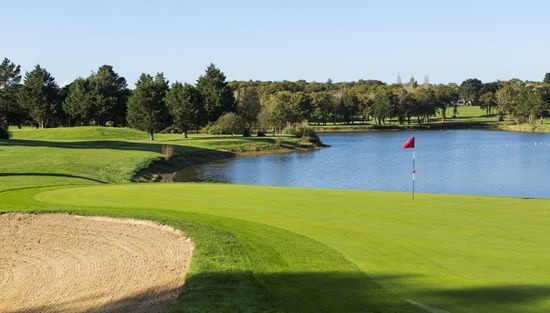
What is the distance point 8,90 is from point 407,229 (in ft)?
396

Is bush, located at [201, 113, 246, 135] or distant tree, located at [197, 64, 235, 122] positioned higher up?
distant tree, located at [197, 64, 235, 122]

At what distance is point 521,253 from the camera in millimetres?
13273

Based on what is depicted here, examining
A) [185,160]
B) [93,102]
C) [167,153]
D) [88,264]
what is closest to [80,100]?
[93,102]

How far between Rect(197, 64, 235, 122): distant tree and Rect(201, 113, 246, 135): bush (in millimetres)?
2492

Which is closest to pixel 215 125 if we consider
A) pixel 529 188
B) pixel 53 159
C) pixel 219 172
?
pixel 219 172

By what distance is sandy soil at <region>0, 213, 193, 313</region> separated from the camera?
12.7 metres

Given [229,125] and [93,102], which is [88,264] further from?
[93,102]

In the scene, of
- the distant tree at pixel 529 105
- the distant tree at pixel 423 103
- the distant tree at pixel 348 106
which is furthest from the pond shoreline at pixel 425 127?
the distant tree at pixel 348 106

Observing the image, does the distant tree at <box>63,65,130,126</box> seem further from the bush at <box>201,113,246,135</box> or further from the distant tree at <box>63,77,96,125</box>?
the bush at <box>201,113,246,135</box>

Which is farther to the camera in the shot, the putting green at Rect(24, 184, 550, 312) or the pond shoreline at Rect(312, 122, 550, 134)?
the pond shoreline at Rect(312, 122, 550, 134)

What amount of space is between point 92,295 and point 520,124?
552 ft

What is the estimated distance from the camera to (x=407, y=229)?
16.2 meters

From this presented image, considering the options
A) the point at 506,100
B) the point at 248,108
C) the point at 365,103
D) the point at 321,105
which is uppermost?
the point at 506,100

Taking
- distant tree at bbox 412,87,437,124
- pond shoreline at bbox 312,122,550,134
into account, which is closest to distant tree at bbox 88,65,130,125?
pond shoreline at bbox 312,122,550,134
